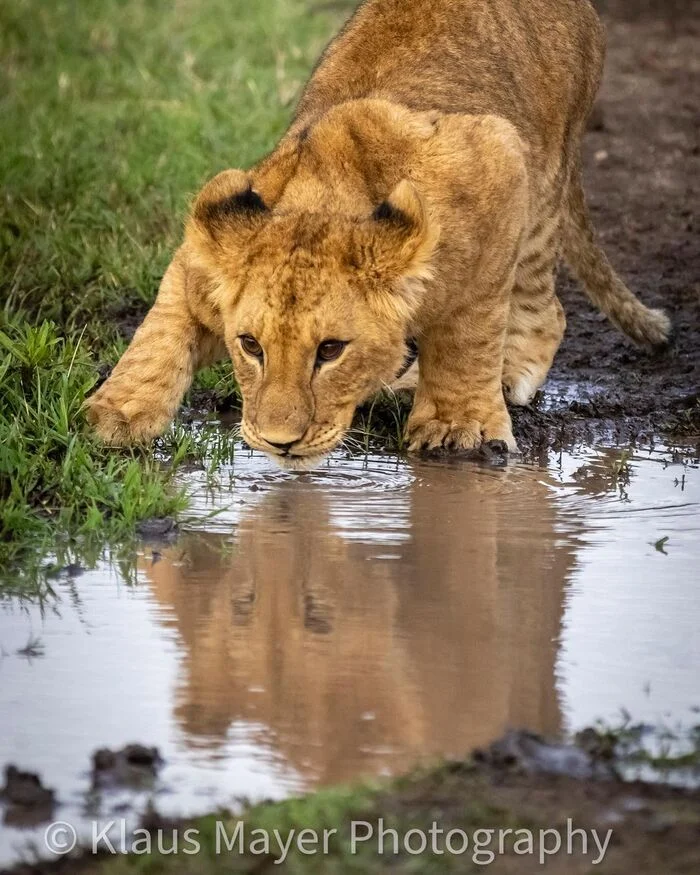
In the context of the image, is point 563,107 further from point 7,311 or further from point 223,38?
point 223,38

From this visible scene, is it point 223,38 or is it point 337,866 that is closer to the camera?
point 337,866

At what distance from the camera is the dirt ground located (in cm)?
566

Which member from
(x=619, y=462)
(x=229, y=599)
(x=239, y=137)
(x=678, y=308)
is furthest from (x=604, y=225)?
(x=229, y=599)

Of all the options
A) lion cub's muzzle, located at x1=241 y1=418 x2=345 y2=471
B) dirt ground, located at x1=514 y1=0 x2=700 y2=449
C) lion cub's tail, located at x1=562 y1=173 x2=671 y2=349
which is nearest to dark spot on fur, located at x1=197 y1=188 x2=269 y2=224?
lion cub's muzzle, located at x1=241 y1=418 x2=345 y2=471

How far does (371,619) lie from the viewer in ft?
11.7

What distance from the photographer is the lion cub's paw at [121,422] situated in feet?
15.7

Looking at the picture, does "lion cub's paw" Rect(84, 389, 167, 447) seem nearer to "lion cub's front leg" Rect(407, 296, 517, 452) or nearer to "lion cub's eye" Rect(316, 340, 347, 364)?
"lion cub's eye" Rect(316, 340, 347, 364)

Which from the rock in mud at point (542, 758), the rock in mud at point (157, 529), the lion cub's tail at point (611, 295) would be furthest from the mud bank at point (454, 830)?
the lion cub's tail at point (611, 295)

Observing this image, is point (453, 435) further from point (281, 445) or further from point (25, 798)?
point (25, 798)

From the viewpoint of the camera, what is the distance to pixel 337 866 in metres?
2.47

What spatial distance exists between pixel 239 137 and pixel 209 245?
3.83 metres

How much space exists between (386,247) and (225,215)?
1.52 feet

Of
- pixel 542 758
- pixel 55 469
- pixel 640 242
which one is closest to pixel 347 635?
pixel 542 758

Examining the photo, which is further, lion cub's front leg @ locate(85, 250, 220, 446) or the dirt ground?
the dirt ground
